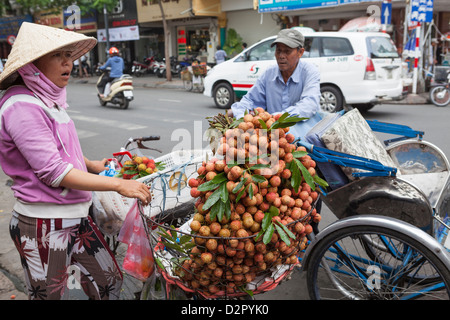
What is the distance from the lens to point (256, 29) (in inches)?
762

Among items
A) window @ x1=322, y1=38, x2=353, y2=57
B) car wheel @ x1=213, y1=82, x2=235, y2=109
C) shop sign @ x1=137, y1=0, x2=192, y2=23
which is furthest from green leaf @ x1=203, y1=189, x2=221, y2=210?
shop sign @ x1=137, y1=0, x2=192, y2=23

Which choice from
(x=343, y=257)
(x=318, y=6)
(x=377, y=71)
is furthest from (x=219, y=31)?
(x=343, y=257)

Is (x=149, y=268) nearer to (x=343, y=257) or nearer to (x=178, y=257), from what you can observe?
(x=178, y=257)

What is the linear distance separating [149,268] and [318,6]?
14.7 meters

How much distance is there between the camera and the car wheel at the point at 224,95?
11094 mm

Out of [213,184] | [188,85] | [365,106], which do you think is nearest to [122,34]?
[188,85]

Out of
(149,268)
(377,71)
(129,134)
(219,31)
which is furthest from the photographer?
(219,31)

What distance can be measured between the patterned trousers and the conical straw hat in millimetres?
647

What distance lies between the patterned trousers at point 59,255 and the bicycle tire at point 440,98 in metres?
10.7

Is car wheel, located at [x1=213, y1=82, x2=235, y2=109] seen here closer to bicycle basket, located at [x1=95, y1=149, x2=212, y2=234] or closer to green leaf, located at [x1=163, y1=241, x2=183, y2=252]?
bicycle basket, located at [x1=95, y1=149, x2=212, y2=234]

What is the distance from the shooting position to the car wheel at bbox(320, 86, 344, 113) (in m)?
9.42

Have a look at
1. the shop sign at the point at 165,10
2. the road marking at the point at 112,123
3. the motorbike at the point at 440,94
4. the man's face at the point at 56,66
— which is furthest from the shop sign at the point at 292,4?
the man's face at the point at 56,66

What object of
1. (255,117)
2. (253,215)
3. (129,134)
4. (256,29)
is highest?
(256,29)

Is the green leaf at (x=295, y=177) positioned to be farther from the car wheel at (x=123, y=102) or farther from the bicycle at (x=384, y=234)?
the car wheel at (x=123, y=102)
